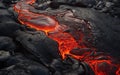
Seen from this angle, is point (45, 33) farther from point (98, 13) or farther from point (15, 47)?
point (98, 13)

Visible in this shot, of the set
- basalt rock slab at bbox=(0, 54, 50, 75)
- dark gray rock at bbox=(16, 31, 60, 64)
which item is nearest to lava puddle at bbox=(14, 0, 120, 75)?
dark gray rock at bbox=(16, 31, 60, 64)

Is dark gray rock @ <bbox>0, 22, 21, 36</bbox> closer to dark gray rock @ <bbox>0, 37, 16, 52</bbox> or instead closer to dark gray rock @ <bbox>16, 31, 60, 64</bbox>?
dark gray rock @ <bbox>16, 31, 60, 64</bbox>

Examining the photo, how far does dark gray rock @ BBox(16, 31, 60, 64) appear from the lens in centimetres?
527

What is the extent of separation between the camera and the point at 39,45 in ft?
18.1

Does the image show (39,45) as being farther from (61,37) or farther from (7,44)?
(61,37)

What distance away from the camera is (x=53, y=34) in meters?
6.29

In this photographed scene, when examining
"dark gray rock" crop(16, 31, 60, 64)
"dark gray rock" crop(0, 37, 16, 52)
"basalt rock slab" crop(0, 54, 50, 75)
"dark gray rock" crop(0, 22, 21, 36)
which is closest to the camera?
"basalt rock slab" crop(0, 54, 50, 75)

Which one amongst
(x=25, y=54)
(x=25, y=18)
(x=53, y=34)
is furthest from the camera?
Answer: (x=25, y=18)

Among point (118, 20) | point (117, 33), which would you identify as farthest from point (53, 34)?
point (118, 20)

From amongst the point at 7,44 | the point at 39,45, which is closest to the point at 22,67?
the point at 7,44

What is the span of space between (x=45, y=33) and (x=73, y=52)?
39.0 inches

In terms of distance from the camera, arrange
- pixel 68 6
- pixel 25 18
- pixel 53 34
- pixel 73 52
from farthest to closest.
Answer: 1. pixel 68 6
2. pixel 25 18
3. pixel 53 34
4. pixel 73 52

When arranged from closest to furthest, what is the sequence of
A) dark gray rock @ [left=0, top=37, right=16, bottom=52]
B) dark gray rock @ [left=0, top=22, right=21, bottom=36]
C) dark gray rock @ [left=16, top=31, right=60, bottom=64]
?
dark gray rock @ [left=0, top=37, right=16, bottom=52]
dark gray rock @ [left=16, top=31, right=60, bottom=64]
dark gray rock @ [left=0, top=22, right=21, bottom=36]

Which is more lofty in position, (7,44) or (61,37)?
(7,44)
